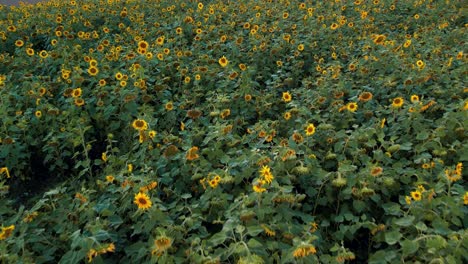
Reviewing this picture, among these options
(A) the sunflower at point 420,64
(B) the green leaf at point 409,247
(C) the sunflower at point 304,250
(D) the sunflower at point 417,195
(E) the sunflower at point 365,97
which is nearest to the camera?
(C) the sunflower at point 304,250

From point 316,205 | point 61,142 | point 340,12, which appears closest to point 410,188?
point 316,205

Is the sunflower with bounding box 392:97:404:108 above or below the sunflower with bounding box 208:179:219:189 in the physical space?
below

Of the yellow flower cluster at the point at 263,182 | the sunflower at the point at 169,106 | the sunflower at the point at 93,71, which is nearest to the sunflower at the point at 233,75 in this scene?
the sunflower at the point at 169,106

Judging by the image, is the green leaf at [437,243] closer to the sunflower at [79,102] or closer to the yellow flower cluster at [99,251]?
the yellow flower cluster at [99,251]

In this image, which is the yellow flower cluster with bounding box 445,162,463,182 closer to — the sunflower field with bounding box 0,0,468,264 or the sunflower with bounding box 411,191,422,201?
the sunflower field with bounding box 0,0,468,264

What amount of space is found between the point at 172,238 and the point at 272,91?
6.65 ft

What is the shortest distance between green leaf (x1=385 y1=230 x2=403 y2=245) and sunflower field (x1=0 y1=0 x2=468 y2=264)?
0.01 meters

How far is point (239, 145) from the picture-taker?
2.75m

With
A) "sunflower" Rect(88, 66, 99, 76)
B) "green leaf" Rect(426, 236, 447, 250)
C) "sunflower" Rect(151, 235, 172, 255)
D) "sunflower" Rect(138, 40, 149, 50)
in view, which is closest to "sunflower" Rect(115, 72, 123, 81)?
"sunflower" Rect(88, 66, 99, 76)

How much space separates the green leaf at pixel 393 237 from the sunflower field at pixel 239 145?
13 millimetres

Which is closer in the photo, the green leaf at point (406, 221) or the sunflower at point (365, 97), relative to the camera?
the green leaf at point (406, 221)

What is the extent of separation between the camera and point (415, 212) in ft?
6.67

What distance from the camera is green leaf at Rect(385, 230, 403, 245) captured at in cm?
190

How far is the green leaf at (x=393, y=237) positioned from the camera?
190 cm
